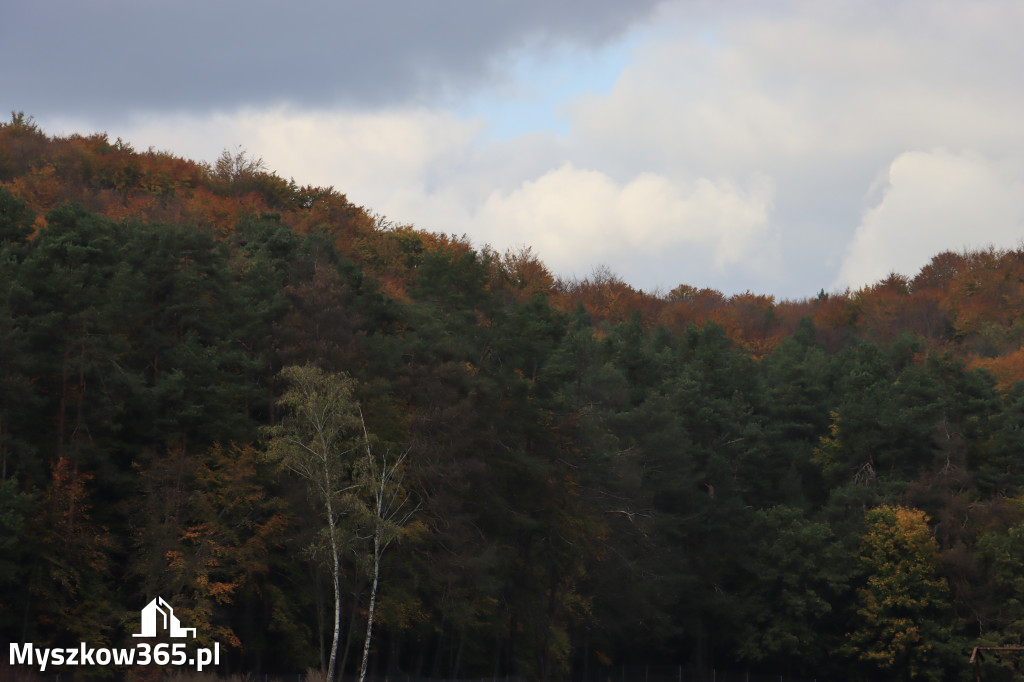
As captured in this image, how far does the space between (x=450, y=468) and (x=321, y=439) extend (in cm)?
777

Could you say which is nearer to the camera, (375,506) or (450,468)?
(375,506)

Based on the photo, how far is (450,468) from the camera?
151ft

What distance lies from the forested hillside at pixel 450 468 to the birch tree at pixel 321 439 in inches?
17.0

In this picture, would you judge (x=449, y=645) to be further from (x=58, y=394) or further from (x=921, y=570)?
(x=921, y=570)

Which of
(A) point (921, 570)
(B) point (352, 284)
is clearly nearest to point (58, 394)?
(B) point (352, 284)

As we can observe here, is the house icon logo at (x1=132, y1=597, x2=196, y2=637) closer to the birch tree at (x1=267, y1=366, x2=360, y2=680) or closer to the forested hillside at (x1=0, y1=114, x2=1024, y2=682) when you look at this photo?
the forested hillside at (x1=0, y1=114, x2=1024, y2=682)

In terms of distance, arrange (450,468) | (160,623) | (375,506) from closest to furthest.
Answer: (160,623) → (375,506) → (450,468)

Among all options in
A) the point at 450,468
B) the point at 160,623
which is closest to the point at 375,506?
the point at 450,468

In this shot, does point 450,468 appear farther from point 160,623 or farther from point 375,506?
point 160,623

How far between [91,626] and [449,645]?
72.9 feet

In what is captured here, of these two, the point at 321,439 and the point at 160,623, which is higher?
the point at 321,439

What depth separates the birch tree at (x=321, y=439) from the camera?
39.6 meters

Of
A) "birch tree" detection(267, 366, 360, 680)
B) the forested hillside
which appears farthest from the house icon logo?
"birch tree" detection(267, 366, 360, 680)

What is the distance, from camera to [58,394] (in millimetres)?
41281
